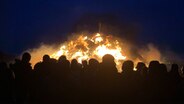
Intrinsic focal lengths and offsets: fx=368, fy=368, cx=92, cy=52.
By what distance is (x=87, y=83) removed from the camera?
642 inches

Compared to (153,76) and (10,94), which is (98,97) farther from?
(10,94)

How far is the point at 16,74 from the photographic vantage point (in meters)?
17.0

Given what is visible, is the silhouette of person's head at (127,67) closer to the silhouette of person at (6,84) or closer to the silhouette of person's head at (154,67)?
the silhouette of person's head at (154,67)

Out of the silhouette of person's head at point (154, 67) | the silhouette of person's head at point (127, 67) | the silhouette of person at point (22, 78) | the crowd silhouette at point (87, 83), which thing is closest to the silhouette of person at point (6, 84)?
the crowd silhouette at point (87, 83)

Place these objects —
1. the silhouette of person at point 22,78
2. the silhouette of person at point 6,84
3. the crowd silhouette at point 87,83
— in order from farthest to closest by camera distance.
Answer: the silhouette of person at point 6,84 → the silhouette of person at point 22,78 → the crowd silhouette at point 87,83

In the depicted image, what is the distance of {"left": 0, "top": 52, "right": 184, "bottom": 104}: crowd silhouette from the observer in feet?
53.1

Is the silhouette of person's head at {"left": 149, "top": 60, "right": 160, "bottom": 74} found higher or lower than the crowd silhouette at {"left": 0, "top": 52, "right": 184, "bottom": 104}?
A: higher

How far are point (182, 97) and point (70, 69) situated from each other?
5263 millimetres

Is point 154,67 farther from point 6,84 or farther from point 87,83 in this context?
point 6,84

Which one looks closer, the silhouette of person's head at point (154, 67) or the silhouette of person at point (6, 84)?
the silhouette of person's head at point (154, 67)

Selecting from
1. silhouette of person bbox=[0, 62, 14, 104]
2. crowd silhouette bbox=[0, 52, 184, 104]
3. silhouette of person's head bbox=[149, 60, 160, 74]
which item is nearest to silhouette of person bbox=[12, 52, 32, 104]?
crowd silhouette bbox=[0, 52, 184, 104]

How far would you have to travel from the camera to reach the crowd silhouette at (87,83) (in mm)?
16188

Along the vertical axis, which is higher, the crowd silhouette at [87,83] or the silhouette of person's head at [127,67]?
the silhouette of person's head at [127,67]

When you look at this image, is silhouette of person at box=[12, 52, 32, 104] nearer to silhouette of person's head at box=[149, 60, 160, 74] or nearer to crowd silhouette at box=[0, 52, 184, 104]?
crowd silhouette at box=[0, 52, 184, 104]
